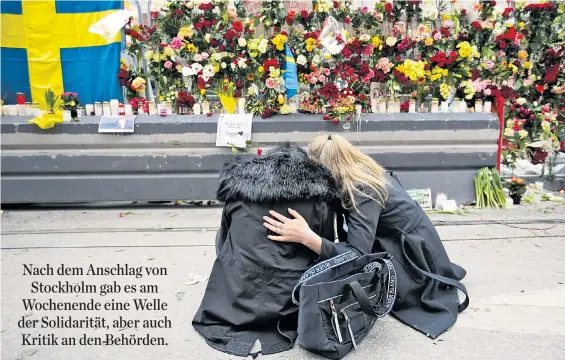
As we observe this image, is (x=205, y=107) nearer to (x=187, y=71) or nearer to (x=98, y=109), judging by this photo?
(x=187, y=71)

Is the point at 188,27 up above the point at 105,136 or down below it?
above

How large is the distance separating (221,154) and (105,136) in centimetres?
137

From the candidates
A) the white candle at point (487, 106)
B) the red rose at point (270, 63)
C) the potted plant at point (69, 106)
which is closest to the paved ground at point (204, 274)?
the potted plant at point (69, 106)

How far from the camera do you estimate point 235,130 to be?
583 centimetres

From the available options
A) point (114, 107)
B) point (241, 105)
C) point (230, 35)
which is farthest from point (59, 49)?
point (241, 105)

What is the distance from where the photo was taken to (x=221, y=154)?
5.90 meters

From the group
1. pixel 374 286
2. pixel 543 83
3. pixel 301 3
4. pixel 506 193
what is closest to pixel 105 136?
pixel 301 3

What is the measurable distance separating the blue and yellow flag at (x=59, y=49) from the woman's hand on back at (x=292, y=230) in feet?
14.1

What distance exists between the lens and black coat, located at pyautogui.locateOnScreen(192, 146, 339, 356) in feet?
9.25

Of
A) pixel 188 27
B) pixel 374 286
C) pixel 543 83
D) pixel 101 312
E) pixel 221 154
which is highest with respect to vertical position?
pixel 188 27

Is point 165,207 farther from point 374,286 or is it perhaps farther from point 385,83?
point 374,286

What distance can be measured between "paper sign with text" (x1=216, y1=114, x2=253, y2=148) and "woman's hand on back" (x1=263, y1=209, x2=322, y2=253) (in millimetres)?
3080

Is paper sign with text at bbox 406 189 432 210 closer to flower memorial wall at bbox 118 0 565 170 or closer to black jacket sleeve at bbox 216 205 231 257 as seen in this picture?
flower memorial wall at bbox 118 0 565 170

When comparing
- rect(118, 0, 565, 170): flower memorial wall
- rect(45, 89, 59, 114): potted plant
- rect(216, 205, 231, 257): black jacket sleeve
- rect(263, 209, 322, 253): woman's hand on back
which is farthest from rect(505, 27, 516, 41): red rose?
rect(45, 89, 59, 114): potted plant
